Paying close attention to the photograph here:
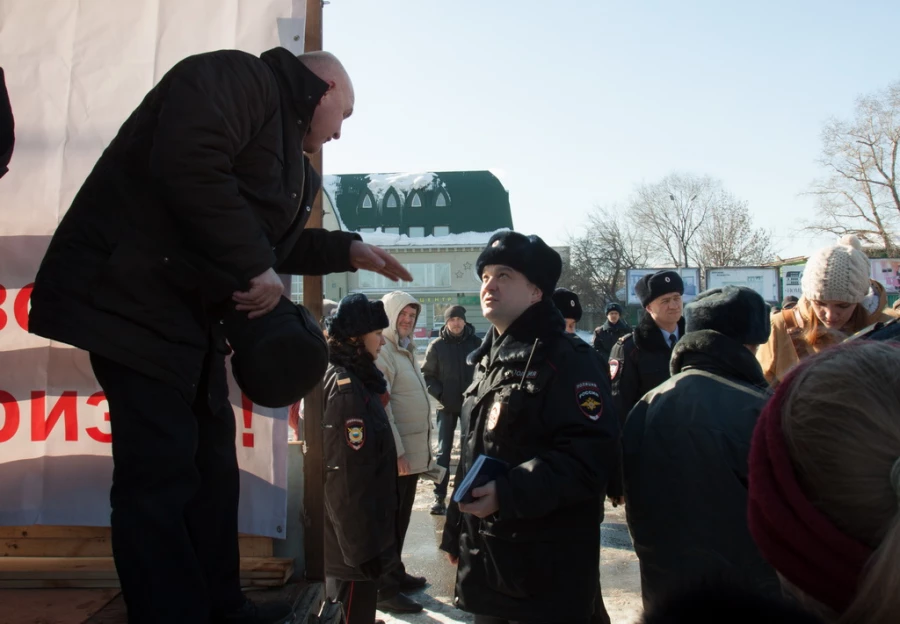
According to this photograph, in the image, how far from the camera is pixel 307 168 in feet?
7.69

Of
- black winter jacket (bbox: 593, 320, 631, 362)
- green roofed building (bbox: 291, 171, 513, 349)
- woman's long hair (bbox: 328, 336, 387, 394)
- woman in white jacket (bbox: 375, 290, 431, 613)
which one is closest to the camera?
woman's long hair (bbox: 328, 336, 387, 394)

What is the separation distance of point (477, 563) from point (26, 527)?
159cm

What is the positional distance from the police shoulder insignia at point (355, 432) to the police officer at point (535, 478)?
1031 mm

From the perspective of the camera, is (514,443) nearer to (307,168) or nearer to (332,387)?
(307,168)

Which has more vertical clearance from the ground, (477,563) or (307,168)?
(307,168)

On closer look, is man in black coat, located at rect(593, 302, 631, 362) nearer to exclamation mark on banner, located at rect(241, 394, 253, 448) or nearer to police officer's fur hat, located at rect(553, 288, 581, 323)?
police officer's fur hat, located at rect(553, 288, 581, 323)

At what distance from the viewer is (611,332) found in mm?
10430

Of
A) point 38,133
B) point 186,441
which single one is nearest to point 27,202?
point 38,133

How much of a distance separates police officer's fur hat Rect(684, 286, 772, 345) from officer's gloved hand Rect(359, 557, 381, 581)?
77.6 inches

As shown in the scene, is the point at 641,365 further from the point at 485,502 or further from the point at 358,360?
the point at 485,502

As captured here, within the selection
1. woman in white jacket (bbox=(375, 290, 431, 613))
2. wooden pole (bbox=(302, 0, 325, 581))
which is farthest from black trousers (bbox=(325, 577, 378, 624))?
wooden pole (bbox=(302, 0, 325, 581))

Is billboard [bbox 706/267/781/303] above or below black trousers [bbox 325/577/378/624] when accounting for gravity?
above

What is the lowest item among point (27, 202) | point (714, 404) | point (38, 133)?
point (714, 404)

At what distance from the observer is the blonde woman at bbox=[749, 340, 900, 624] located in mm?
883
